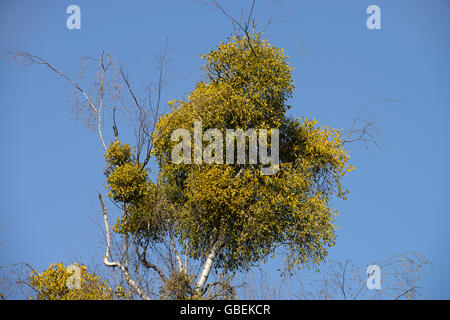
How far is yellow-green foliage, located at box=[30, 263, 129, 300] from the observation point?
1661 centimetres

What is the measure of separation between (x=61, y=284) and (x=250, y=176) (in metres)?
6.13

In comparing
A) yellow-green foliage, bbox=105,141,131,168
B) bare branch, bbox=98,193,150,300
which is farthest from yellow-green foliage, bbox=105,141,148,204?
bare branch, bbox=98,193,150,300

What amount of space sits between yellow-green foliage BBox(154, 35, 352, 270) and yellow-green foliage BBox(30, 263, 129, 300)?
335cm

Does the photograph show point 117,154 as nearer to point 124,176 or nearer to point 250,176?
point 124,176

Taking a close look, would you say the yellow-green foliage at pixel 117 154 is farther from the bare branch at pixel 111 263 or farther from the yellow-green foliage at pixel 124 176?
the bare branch at pixel 111 263

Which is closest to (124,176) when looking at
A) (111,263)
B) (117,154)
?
(117,154)

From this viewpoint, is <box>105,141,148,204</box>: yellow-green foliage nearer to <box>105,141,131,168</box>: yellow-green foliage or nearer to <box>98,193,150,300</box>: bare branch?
<box>105,141,131,168</box>: yellow-green foliage

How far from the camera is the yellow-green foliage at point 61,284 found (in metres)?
16.6

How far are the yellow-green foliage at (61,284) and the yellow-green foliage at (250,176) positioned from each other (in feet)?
11.0

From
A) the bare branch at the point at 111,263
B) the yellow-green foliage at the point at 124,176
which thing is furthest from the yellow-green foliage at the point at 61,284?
the yellow-green foliage at the point at 124,176
